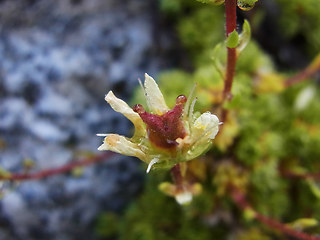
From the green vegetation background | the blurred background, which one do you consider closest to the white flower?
the green vegetation background

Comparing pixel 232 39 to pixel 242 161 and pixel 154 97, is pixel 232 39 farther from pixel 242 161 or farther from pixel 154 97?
→ pixel 242 161

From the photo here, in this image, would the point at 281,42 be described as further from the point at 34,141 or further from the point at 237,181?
the point at 34,141

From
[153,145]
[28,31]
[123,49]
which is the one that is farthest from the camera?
[123,49]

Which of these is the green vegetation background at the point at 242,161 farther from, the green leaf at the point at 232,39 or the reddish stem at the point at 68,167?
the green leaf at the point at 232,39

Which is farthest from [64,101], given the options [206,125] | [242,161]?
[206,125]

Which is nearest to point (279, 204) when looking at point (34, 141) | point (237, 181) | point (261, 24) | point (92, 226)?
point (237, 181)

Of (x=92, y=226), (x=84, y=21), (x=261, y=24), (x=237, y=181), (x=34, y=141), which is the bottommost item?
(x=237, y=181)

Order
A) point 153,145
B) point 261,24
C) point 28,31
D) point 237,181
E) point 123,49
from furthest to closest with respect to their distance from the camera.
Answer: point 261,24
point 123,49
point 28,31
point 237,181
point 153,145
